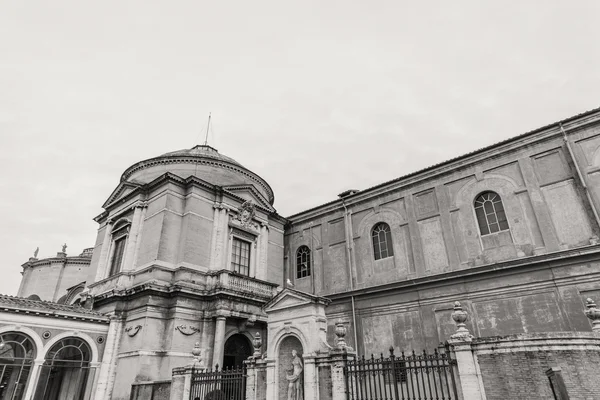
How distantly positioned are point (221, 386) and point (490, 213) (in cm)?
1353

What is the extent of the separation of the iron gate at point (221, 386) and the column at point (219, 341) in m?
4.00

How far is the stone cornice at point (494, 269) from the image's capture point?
45.9ft

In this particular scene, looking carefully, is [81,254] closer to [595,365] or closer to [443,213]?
[443,213]

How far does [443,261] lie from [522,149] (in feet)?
20.4

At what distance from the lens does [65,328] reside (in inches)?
601

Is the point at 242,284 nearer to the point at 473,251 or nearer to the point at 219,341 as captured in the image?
the point at 219,341

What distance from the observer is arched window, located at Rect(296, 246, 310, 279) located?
22531 mm

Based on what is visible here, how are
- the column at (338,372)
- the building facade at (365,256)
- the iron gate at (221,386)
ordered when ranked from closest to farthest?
the column at (338,372) → the iron gate at (221,386) → the building facade at (365,256)

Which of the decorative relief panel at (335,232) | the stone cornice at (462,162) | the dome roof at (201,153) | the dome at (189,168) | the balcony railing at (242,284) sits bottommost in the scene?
the balcony railing at (242,284)

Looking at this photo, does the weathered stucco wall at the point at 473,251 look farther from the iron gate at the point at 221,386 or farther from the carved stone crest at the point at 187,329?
the iron gate at the point at 221,386

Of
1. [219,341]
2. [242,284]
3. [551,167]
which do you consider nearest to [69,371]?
[219,341]

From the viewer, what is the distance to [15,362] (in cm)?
1397

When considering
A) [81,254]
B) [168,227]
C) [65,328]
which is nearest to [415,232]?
[168,227]

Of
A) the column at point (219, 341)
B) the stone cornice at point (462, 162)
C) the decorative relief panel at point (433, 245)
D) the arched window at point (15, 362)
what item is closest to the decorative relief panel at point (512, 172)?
the stone cornice at point (462, 162)
